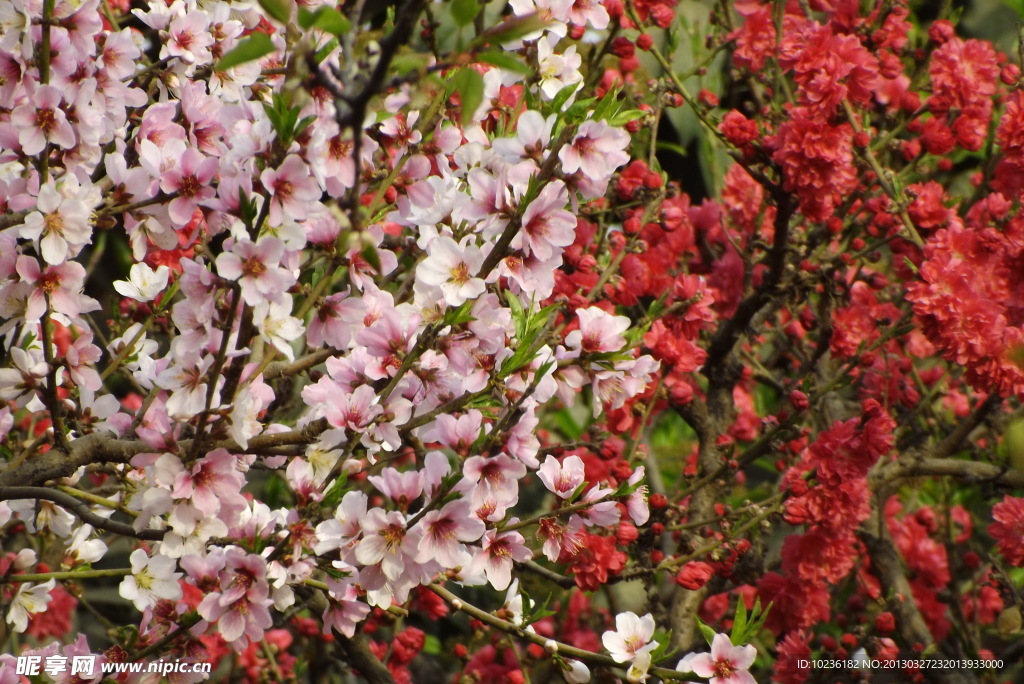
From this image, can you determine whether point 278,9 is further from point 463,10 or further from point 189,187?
point 189,187

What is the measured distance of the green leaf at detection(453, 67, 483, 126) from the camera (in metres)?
0.83

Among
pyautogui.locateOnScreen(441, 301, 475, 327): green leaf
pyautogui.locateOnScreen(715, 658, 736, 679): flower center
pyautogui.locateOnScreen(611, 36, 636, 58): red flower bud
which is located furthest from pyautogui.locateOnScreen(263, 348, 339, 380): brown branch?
pyautogui.locateOnScreen(611, 36, 636, 58): red flower bud

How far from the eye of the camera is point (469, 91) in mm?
844

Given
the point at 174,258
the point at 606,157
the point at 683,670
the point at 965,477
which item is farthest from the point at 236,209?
the point at 965,477

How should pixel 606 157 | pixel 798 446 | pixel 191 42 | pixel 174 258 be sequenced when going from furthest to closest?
pixel 798 446 < pixel 174 258 < pixel 191 42 < pixel 606 157

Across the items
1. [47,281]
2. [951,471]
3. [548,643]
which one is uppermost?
[47,281]

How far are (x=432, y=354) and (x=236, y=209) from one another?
0.37 metres

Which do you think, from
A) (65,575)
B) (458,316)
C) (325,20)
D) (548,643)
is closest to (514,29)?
(325,20)

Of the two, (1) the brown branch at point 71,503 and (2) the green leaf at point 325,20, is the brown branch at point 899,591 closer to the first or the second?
(1) the brown branch at point 71,503

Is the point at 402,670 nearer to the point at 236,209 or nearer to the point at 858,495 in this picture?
the point at 858,495

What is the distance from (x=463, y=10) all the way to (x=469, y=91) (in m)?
0.10

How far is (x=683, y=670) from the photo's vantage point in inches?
57.8

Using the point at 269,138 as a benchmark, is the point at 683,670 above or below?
below

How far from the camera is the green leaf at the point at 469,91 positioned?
0.83 metres
